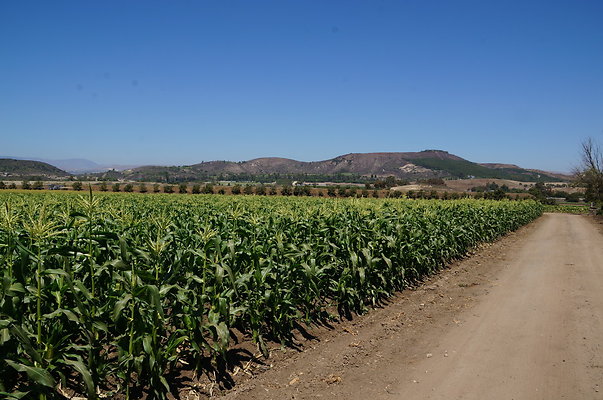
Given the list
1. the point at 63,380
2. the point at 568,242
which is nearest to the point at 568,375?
the point at 63,380

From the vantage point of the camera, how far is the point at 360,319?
8148 millimetres

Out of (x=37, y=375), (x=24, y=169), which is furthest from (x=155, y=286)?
(x=24, y=169)

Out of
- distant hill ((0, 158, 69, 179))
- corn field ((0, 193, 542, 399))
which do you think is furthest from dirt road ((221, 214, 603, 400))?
distant hill ((0, 158, 69, 179))

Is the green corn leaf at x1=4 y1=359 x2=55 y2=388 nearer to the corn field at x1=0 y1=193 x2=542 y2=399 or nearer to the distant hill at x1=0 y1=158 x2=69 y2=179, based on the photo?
the corn field at x1=0 y1=193 x2=542 y2=399

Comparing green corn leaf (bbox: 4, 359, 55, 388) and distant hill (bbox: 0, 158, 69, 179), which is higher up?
distant hill (bbox: 0, 158, 69, 179)

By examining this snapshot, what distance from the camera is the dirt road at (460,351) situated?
5234 mm

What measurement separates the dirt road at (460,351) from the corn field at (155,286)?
77cm

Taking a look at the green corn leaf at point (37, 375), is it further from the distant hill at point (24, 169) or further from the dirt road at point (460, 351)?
→ the distant hill at point (24, 169)

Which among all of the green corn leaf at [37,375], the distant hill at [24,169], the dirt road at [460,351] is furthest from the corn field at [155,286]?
the distant hill at [24,169]

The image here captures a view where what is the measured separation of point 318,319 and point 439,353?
7.46 ft

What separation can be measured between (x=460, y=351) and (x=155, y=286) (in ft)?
16.4

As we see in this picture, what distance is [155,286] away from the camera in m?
4.22

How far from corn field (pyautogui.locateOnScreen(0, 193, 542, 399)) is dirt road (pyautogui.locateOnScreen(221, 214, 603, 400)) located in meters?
0.77

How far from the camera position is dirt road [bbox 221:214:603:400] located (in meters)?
5.23
